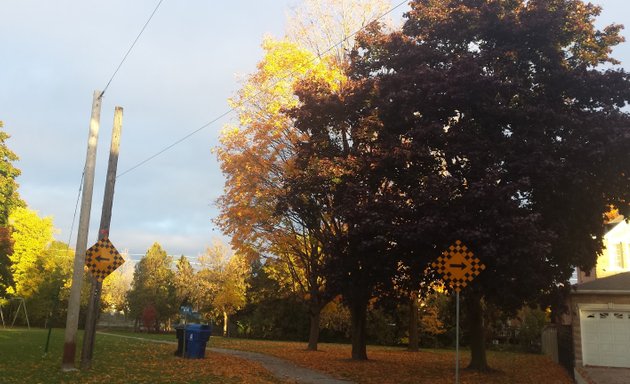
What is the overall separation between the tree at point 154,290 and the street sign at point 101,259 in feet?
111

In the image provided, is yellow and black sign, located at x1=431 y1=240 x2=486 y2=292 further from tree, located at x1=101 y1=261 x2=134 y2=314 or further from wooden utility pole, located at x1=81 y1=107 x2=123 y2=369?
tree, located at x1=101 y1=261 x2=134 y2=314

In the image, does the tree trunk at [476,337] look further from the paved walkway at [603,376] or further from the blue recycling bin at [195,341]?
the blue recycling bin at [195,341]

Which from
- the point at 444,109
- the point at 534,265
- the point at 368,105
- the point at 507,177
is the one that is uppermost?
the point at 368,105

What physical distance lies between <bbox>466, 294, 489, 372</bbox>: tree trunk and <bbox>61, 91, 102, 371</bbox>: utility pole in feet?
39.8

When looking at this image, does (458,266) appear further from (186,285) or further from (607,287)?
(186,285)

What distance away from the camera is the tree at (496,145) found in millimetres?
13461

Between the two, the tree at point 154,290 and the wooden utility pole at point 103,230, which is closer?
the wooden utility pole at point 103,230

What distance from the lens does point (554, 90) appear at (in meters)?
15.7

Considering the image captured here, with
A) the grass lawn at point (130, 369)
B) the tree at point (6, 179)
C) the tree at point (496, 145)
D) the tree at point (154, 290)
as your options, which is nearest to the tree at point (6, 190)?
the tree at point (6, 179)

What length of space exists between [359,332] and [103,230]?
1102 centimetres

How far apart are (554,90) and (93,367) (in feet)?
50.9

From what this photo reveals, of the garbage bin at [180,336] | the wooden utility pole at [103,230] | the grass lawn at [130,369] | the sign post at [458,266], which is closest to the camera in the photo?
the sign post at [458,266]

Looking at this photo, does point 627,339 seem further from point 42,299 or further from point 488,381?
point 42,299

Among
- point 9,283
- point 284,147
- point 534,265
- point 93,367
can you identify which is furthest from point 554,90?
point 9,283
